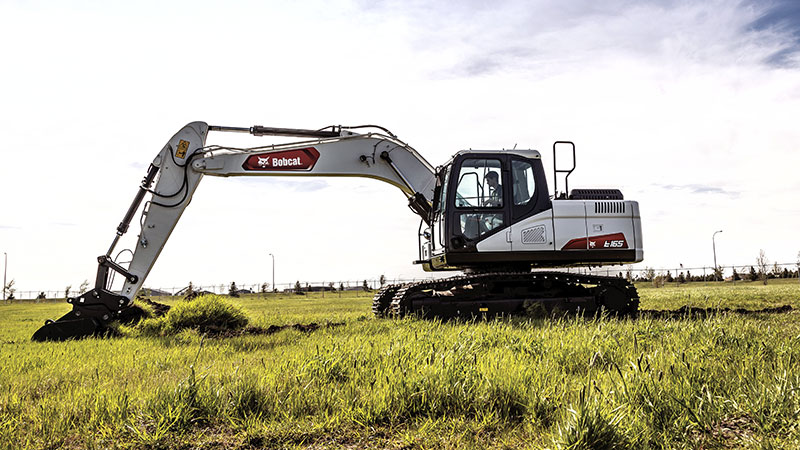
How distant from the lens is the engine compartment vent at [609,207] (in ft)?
35.6

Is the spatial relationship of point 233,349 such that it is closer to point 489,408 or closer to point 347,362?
point 347,362

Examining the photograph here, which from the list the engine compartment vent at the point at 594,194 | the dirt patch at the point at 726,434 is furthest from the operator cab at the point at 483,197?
the dirt patch at the point at 726,434

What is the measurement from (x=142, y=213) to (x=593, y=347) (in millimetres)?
9031

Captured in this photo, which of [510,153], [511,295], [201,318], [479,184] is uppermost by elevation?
[510,153]

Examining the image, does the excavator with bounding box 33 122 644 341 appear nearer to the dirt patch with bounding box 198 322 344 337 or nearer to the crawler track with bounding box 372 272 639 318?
the crawler track with bounding box 372 272 639 318

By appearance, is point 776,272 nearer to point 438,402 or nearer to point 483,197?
point 483,197

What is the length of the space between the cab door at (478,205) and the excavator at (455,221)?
0.02 meters

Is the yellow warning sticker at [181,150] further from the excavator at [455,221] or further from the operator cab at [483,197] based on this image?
the operator cab at [483,197]

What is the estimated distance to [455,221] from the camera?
10.3 metres

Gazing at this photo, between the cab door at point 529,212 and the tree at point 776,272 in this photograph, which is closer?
the cab door at point 529,212

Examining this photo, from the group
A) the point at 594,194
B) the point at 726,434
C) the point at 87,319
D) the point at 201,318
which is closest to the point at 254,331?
the point at 201,318

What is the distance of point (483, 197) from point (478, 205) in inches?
7.6

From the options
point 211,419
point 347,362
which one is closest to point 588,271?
point 347,362

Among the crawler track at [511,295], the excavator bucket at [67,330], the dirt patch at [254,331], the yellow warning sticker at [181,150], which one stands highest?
the yellow warning sticker at [181,150]
